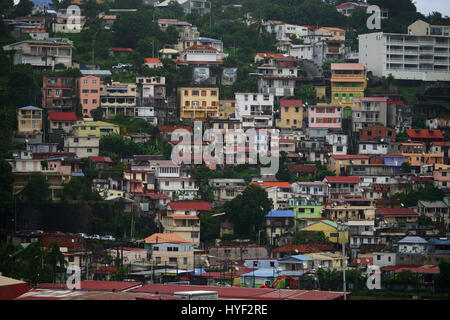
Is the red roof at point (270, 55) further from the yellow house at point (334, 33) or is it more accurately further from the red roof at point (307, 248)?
the red roof at point (307, 248)

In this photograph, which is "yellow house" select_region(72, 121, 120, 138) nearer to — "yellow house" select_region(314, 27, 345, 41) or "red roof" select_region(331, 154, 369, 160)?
"red roof" select_region(331, 154, 369, 160)

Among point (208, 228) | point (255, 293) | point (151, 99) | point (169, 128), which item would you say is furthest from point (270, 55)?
point (255, 293)

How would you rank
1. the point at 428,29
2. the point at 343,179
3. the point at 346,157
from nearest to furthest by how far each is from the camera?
the point at 343,179
the point at 346,157
the point at 428,29

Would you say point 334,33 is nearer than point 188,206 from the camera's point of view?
No

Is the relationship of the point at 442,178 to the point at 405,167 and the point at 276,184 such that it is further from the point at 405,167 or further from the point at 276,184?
the point at 276,184
